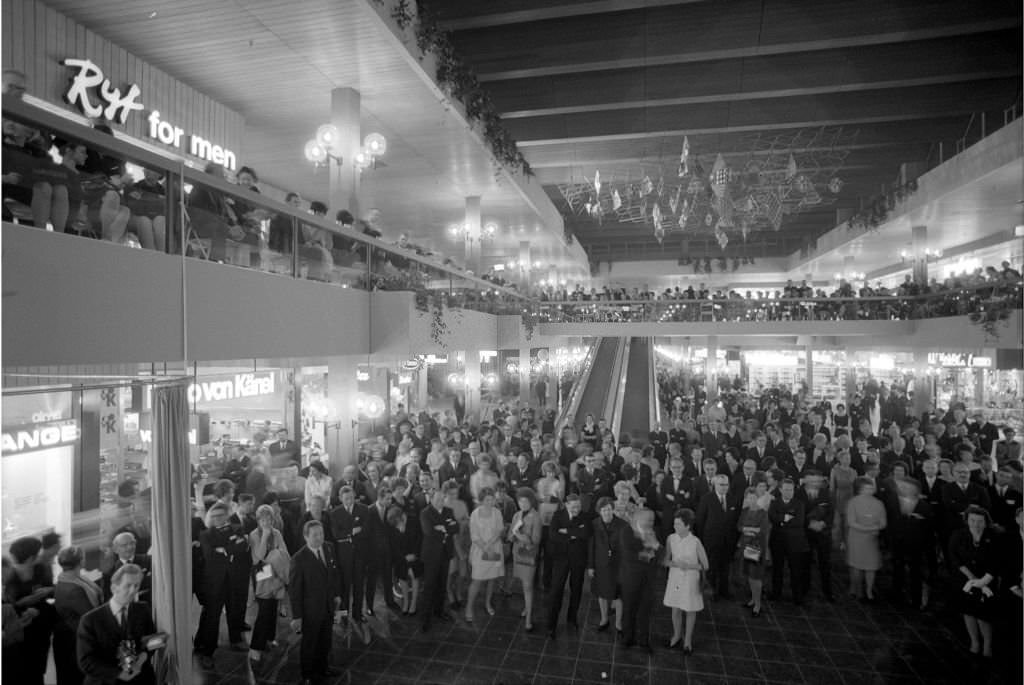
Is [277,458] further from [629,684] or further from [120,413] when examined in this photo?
[629,684]

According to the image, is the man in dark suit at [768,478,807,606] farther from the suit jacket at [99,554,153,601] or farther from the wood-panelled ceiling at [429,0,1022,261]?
the wood-panelled ceiling at [429,0,1022,261]

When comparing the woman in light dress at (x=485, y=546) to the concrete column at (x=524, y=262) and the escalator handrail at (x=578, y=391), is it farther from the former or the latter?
the concrete column at (x=524, y=262)

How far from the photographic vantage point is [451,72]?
32.0 feet

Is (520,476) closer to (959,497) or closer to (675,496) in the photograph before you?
(675,496)

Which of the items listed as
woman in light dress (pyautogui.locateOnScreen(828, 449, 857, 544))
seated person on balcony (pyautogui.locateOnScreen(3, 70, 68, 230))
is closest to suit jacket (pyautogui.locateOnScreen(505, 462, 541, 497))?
woman in light dress (pyautogui.locateOnScreen(828, 449, 857, 544))

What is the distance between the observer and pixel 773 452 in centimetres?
1062

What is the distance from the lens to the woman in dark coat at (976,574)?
6109 millimetres

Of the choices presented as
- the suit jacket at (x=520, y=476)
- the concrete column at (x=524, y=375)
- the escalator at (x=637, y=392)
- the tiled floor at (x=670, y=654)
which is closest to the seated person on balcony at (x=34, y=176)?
the tiled floor at (x=670, y=654)

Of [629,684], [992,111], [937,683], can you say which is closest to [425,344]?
[629,684]

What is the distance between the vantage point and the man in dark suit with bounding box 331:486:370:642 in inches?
267

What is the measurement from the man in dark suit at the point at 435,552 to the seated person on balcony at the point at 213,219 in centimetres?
365

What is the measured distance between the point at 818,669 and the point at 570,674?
8.27 feet

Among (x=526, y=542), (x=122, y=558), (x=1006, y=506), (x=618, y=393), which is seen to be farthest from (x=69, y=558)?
(x=618, y=393)

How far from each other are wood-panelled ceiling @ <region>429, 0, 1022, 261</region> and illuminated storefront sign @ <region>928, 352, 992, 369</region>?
566 centimetres
